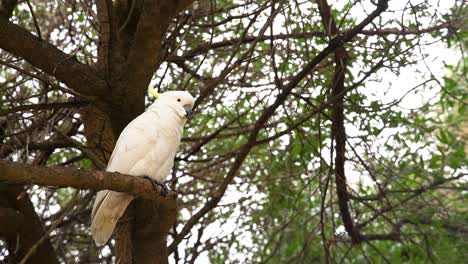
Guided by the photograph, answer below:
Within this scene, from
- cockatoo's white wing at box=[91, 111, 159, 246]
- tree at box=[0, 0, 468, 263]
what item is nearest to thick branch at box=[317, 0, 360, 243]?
tree at box=[0, 0, 468, 263]

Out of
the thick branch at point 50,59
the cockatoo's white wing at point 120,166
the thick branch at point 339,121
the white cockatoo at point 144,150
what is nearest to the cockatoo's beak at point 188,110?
the white cockatoo at point 144,150

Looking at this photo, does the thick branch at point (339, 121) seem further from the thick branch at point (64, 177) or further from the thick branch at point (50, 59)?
the thick branch at point (64, 177)

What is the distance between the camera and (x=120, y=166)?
288 cm

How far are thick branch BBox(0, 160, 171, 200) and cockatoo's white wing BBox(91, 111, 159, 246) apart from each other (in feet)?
1.64

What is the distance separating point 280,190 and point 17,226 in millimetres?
1940

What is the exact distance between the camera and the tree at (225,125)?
106 inches

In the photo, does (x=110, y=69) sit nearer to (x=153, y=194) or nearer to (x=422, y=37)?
(x=153, y=194)

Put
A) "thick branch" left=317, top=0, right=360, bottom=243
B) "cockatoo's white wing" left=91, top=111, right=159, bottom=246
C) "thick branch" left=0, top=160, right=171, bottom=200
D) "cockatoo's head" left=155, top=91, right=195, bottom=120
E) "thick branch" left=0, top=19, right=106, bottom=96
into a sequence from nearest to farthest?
"thick branch" left=0, top=160, right=171, bottom=200, "thick branch" left=0, top=19, right=106, bottom=96, "cockatoo's white wing" left=91, top=111, right=159, bottom=246, "cockatoo's head" left=155, top=91, right=195, bottom=120, "thick branch" left=317, top=0, right=360, bottom=243

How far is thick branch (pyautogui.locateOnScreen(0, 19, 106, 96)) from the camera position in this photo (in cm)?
258

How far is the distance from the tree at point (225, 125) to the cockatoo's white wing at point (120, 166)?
8cm

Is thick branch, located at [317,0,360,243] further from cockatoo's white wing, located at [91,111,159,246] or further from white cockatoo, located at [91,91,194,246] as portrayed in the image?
cockatoo's white wing, located at [91,111,159,246]

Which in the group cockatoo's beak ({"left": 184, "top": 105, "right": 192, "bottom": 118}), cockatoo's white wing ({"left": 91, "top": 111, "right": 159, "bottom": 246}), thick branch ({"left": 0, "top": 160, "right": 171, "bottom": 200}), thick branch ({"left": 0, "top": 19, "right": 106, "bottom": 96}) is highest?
cockatoo's beak ({"left": 184, "top": 105, "right": 192, "bottom": 118})

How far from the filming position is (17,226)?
124 inches

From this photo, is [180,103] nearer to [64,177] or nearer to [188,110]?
[188,110]
